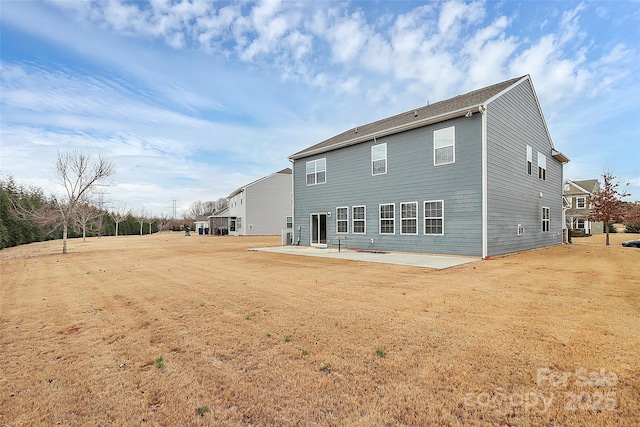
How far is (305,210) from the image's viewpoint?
1852 cm

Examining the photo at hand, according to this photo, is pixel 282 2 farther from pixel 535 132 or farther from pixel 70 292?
pixel 535 132

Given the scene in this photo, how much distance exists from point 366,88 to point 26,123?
19.7m

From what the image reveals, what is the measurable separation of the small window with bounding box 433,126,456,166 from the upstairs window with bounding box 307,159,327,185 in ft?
22.3

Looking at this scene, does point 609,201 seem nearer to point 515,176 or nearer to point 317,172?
point 515,176

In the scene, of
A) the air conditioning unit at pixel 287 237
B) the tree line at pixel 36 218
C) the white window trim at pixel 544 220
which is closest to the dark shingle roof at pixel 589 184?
the white window trim at pixel 544 220

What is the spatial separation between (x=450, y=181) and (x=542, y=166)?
8164 mm

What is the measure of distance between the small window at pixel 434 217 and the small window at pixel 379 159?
296 cm

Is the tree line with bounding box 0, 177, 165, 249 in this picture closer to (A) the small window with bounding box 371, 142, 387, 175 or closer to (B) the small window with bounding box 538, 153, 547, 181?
(A) the small window with bounding box 371, 142, 387, 175

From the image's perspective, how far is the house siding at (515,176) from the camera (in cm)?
1159

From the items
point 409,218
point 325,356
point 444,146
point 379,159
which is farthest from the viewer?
point 379,159

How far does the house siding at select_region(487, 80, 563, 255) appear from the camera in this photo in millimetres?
11594

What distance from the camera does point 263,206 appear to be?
1426 inches

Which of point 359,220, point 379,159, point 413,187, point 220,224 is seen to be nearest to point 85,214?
point 220,224

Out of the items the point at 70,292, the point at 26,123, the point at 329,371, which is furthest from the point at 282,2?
the point at 26,123
